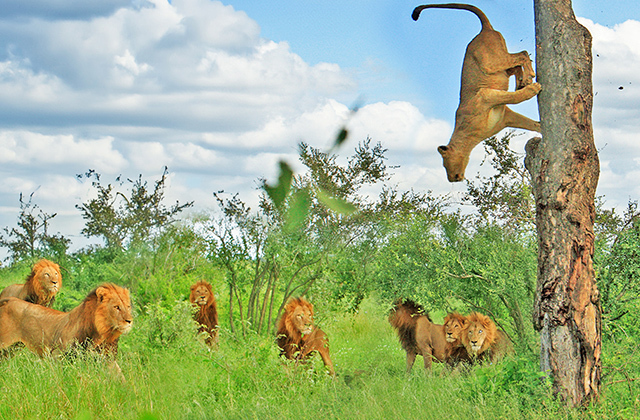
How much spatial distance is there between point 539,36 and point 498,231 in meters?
4.03

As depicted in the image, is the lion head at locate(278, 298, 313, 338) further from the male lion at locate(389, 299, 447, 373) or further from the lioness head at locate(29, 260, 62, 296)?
the lioness head at locate(29, 260, 62, 296)

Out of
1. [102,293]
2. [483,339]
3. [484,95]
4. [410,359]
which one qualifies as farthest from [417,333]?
[102,293]

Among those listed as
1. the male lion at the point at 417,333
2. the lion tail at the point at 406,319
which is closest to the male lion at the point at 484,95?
the male lion at the point at 417,333

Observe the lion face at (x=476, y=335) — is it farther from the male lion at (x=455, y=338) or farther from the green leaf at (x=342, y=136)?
the green leaf at (x=342, y=136)

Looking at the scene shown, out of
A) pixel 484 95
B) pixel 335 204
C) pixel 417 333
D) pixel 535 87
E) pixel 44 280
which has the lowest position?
pixel 417 333

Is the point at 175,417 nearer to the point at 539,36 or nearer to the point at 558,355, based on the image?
the point at 558,355

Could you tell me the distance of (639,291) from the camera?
7.82 m

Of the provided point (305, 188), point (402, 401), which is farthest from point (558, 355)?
point (305, 188)

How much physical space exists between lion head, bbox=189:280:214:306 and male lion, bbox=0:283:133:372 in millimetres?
2617

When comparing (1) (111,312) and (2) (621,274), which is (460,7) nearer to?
(2) (621,274)

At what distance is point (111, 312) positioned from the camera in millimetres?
7812

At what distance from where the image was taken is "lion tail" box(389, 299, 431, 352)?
9.34m

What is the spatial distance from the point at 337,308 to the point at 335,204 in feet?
10.2

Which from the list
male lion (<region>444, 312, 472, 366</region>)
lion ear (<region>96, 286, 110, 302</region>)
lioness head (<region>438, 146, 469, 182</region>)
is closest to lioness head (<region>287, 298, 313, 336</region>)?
male lion (<region>444, 312, 472, 366</region>)
